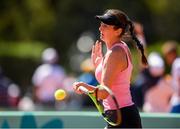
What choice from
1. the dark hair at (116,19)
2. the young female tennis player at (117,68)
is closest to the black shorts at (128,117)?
the young female tennis player at (117,68)

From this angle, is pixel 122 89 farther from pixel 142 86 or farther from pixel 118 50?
pixel 142 86

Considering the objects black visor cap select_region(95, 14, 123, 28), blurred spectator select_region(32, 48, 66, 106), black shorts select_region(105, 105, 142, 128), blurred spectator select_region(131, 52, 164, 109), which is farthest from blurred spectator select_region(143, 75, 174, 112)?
black visor cap select_region(95, 14, 123, 28)

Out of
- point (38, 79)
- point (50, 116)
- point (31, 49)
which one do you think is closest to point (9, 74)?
point (31, 49)

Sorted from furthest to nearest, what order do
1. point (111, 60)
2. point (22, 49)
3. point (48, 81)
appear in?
point (22, 49) → point (48, 81) → point (111, 60)

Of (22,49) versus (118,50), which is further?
(22,49)

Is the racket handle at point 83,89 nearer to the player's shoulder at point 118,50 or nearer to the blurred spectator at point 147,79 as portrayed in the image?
the player's shoulder at point 118,50

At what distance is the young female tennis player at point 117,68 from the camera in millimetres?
7492

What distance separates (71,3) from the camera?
34938 mm

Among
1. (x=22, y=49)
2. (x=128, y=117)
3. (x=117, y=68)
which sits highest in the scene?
(x=117, y=68)

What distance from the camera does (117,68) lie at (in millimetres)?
7504

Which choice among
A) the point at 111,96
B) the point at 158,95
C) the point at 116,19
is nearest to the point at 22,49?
the point at 158,95

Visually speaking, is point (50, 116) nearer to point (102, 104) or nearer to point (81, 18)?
point (102, 104)

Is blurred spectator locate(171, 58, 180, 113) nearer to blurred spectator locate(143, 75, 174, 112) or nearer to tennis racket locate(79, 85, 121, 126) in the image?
blurred spectator locate(143, 75, 174, 112)

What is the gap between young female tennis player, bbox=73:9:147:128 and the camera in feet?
24.6
